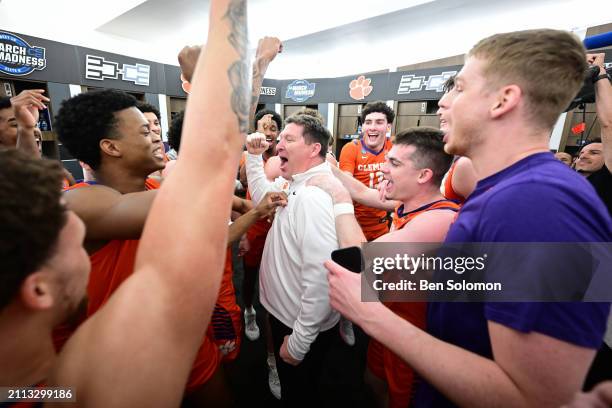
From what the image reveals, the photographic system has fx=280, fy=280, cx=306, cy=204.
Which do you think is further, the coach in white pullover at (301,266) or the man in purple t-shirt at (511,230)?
the coach in white pullover at (301,266)

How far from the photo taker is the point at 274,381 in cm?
205

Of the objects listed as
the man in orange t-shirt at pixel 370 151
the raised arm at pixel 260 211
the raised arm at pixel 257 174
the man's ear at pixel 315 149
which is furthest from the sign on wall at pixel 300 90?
the raised arm at pixel 260 211

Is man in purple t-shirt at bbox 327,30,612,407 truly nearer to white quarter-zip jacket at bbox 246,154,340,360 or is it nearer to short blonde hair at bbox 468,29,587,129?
short blonde hair at bbox 468,29,587,129

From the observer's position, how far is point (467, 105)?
88cm

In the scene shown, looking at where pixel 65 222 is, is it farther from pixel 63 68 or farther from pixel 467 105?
pixel 63 68

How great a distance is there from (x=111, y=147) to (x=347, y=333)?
2.38 metres

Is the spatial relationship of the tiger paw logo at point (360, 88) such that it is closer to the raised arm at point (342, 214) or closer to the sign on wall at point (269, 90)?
the sign on wall at point (269, 90)

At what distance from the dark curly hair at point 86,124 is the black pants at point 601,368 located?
3.02 metres

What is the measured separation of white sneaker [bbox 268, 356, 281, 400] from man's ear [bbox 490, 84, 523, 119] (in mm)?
2125

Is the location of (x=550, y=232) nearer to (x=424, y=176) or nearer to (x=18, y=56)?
(x=424, y=176)

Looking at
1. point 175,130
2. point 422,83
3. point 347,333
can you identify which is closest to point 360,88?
point 422,83

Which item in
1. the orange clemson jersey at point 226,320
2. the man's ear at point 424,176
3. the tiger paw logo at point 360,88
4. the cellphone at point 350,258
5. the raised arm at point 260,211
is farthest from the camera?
the tiger paw logo at point 360,88

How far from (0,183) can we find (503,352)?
105cm

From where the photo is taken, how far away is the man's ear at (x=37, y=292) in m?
0.50
